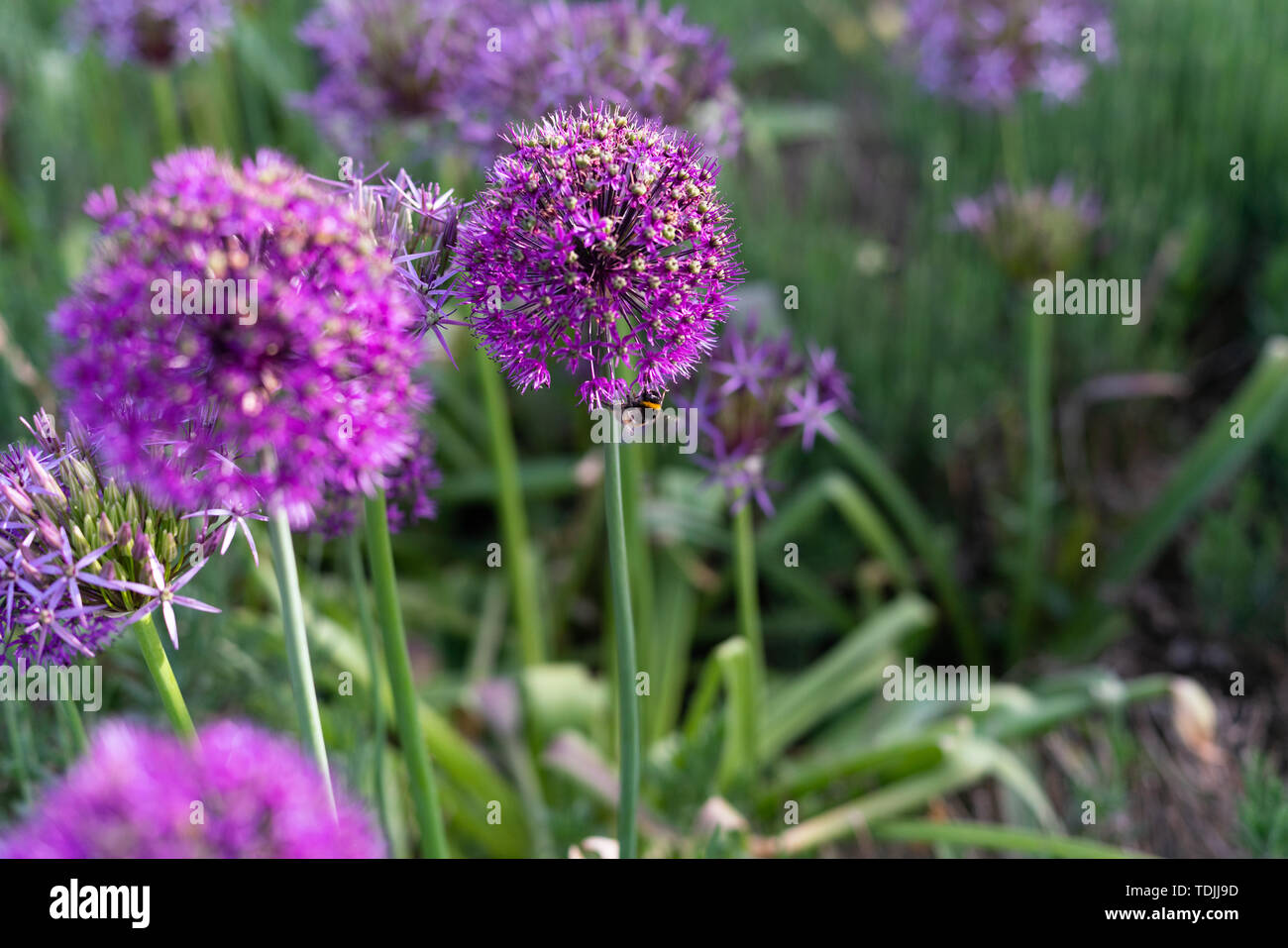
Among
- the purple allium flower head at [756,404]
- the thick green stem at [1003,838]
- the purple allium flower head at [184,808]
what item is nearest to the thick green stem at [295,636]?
the purple allium flower head at [184,808]

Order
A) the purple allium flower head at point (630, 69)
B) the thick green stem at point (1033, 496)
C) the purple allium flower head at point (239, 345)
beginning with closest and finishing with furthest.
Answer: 1. the purple allium flower head at point (239, 345)
2. the purple allium flower head at point (630, 69)
3. the thick green stem at point (1033, 496)

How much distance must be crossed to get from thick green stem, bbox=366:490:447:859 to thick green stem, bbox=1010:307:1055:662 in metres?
2.79

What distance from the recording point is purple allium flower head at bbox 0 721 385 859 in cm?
110

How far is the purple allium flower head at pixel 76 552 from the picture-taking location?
1568 mm

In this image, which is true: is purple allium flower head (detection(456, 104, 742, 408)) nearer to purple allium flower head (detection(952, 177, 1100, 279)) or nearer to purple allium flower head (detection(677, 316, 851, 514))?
purple allium flower head (detection(677, 316, 851, 514))

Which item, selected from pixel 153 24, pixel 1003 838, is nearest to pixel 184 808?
pixel 1003 838

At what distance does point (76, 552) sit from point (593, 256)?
0.91 m

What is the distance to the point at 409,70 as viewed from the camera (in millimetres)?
3453

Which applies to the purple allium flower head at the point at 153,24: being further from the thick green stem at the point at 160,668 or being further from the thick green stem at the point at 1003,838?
the thick green stem at the point at 1003,838

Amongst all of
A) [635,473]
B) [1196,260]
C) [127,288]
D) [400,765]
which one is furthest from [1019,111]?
[127,288]

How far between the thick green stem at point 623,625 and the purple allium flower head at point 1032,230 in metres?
2.57

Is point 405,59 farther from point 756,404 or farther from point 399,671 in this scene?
point 399,671

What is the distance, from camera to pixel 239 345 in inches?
53.7
